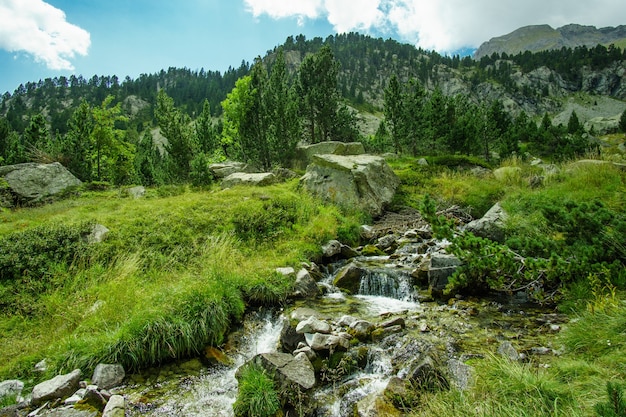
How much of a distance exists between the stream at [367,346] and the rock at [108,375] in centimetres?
18

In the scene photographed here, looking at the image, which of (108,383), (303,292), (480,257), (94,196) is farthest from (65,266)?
(94,196)

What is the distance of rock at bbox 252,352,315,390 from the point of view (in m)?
4.42

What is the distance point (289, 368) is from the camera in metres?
4.63

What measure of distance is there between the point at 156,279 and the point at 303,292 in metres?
3.62

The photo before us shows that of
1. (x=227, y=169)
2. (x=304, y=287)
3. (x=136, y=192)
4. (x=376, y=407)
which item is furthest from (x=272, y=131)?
(x=376, y=407)

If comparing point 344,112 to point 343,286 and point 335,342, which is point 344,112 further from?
point 335,342

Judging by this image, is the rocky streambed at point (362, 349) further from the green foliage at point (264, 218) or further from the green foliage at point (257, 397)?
the green foliage at point (264, 218)

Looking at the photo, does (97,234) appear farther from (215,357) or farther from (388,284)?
(388,284)

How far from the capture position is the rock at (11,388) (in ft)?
14.6

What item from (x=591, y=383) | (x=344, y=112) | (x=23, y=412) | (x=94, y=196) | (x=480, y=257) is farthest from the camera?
(x=344, y=112)

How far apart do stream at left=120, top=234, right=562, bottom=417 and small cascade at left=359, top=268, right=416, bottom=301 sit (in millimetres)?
117

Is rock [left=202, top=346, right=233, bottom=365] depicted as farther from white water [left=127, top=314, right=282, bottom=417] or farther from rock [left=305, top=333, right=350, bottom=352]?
rock [left=305, top=333, right=350, bottom=352]

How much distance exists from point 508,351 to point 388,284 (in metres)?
3.96

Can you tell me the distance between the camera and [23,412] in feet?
13.8
